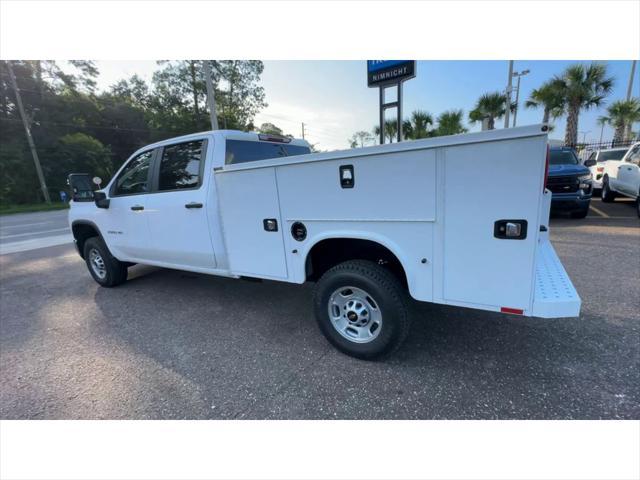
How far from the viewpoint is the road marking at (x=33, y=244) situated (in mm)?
8101

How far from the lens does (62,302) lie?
169 inches

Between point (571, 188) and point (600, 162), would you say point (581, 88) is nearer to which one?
point (600, 162)

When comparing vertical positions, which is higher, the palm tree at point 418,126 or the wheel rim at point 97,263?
the palm tree at point 418,126

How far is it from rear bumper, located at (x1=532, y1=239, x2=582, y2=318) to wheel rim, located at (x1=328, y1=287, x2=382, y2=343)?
1.05 metres

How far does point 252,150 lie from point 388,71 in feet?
11.1

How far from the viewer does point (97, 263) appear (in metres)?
4.73

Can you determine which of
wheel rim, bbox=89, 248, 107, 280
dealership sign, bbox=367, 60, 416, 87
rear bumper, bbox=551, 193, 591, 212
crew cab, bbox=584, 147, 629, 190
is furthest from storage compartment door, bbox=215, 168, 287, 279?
crew cab, bbox=584, 147, 629, 190

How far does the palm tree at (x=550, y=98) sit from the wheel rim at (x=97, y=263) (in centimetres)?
2273

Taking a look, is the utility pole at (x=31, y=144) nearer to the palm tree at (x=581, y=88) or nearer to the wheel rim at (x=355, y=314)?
the wheel rim at (x=355, y=314)

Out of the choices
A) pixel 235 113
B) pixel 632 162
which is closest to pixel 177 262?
pixel 632 162

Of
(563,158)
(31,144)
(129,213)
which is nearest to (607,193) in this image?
(563,158)

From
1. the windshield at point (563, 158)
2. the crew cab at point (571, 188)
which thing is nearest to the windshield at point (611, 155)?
the windshield at point (563, 158)

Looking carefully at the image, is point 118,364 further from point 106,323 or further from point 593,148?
point 593,148

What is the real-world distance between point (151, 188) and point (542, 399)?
4312mm
